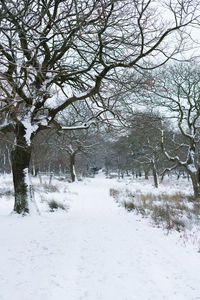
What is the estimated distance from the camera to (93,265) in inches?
117

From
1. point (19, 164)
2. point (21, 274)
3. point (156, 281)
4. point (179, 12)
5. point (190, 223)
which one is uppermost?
point (179, 12)

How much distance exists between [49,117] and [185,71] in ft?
29.7

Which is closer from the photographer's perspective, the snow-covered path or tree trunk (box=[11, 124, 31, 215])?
the snow-covered path

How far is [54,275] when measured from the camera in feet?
8.50

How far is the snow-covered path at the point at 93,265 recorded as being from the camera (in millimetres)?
2248

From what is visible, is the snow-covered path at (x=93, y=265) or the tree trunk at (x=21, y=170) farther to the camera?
the tree trunk at (x=21, y=170)

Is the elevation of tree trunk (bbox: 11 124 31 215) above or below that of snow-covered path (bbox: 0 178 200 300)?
above

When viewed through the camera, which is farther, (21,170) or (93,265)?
(21,170)

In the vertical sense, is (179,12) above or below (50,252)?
above

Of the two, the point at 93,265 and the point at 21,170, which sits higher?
the point at 21,170

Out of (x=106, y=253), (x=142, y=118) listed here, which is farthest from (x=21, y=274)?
(x=142, y=118)

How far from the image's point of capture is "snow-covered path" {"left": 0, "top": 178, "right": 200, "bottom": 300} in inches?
88.5

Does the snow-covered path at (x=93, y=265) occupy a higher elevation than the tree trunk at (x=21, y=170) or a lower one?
lower

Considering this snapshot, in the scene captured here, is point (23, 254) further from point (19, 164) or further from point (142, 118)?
point (142, 118)
